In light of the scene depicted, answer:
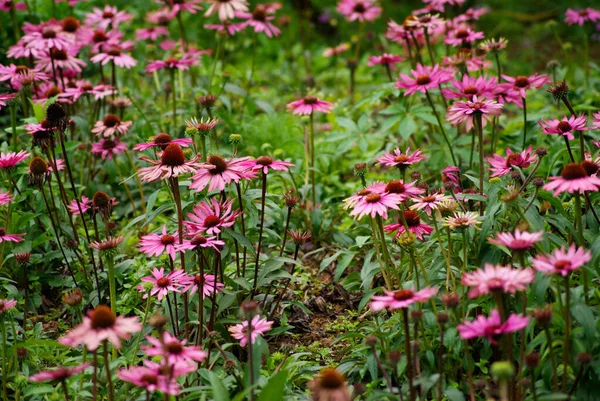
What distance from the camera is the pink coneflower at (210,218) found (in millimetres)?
1938

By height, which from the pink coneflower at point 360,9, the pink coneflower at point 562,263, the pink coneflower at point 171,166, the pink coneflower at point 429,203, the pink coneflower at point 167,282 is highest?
the pink coneflower at point 360,9

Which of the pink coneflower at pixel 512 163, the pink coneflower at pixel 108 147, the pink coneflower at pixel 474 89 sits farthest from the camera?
the pink coneflower at pixel 108 147

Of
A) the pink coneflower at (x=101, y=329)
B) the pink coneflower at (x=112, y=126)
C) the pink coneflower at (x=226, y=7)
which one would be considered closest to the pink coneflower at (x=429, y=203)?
the pink coneflower at (x=101, y=329)

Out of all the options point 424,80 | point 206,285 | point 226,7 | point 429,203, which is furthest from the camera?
point 226,7

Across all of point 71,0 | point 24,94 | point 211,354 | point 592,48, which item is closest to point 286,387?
point 211,354

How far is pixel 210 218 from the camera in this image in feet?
6.44

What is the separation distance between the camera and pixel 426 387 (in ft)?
5.46

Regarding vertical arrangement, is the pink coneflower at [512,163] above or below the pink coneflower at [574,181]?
below

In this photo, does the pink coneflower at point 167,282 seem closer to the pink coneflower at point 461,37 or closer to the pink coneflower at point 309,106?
the pink coneflower at point 309,106

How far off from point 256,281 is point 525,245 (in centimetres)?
90

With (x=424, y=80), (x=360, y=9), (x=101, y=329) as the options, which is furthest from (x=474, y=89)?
(x=360, y=9)

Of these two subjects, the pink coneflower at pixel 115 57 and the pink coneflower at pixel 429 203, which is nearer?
the pink coneflower at pixel 429 203

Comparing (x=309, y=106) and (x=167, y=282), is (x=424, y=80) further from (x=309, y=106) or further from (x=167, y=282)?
(x=167, y=282)

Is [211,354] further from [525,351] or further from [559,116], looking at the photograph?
Result: [559,116]
